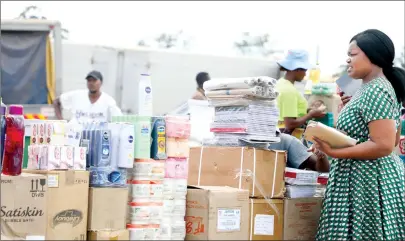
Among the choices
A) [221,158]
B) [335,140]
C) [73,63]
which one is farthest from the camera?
[73,63]

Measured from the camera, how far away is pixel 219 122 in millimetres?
5648

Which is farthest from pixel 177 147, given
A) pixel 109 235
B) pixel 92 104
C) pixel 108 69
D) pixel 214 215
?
pixel 108 69

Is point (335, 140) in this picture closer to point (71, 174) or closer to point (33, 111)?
point (71, 174)

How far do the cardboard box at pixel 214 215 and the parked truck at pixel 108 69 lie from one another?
7.40m

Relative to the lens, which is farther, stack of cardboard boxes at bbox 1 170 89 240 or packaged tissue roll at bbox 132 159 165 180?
packaged tissue roll at bbox 132 159 165 180

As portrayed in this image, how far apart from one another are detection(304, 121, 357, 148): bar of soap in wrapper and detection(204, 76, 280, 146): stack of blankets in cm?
62

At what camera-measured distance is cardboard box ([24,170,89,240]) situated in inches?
167

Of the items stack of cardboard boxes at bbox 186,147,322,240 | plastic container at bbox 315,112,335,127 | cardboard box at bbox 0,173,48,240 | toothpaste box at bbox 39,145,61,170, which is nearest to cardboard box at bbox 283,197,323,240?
stack of cardboard boxes at bbox 186,147,322,240

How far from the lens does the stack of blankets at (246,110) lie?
5.40 metres

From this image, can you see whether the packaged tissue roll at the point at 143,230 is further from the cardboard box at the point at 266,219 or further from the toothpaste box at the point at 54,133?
the cardboard box at the point at 266,219


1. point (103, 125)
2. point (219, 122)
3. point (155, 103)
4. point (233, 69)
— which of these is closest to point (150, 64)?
point (155, 103)

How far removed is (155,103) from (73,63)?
188 centimetres

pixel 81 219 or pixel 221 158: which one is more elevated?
pixel 221 158

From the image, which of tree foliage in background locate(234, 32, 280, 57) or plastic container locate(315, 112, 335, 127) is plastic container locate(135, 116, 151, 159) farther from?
tree foliage in background locate(234, 32, 280, 57)
